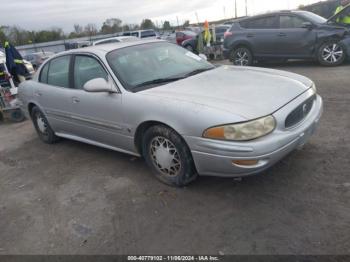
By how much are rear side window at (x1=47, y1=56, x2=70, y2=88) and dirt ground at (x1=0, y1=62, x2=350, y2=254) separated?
120cm

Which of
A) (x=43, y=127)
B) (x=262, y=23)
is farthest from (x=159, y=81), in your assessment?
(x=262, y=23)

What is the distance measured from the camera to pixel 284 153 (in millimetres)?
3250

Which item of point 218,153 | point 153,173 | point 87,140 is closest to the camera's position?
point 218,153

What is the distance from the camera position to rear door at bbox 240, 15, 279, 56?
32.8 ft

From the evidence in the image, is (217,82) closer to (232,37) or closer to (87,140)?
(87,140)

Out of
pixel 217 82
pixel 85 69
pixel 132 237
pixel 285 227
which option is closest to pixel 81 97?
pixel 85 69

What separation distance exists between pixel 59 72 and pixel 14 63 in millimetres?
4494

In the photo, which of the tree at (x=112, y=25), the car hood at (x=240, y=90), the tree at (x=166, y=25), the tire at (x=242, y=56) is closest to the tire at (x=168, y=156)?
the car hood at (x=240, y=90)

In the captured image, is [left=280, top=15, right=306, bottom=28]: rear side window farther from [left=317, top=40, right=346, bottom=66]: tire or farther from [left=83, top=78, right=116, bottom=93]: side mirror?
[left=83, top=78, right=116, bottom=93]: side mirror

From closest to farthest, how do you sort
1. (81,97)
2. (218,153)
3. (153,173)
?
(218,153)
(153,173)
(81,97)

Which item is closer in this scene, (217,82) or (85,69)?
(217,82)

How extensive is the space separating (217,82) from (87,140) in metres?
2.09

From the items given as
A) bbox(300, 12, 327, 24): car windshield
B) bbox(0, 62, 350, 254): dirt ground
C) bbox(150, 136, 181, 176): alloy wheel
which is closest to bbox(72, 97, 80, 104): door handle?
bbox(0, 62, 350, 254): dirt ground

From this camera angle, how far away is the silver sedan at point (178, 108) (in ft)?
10.2
